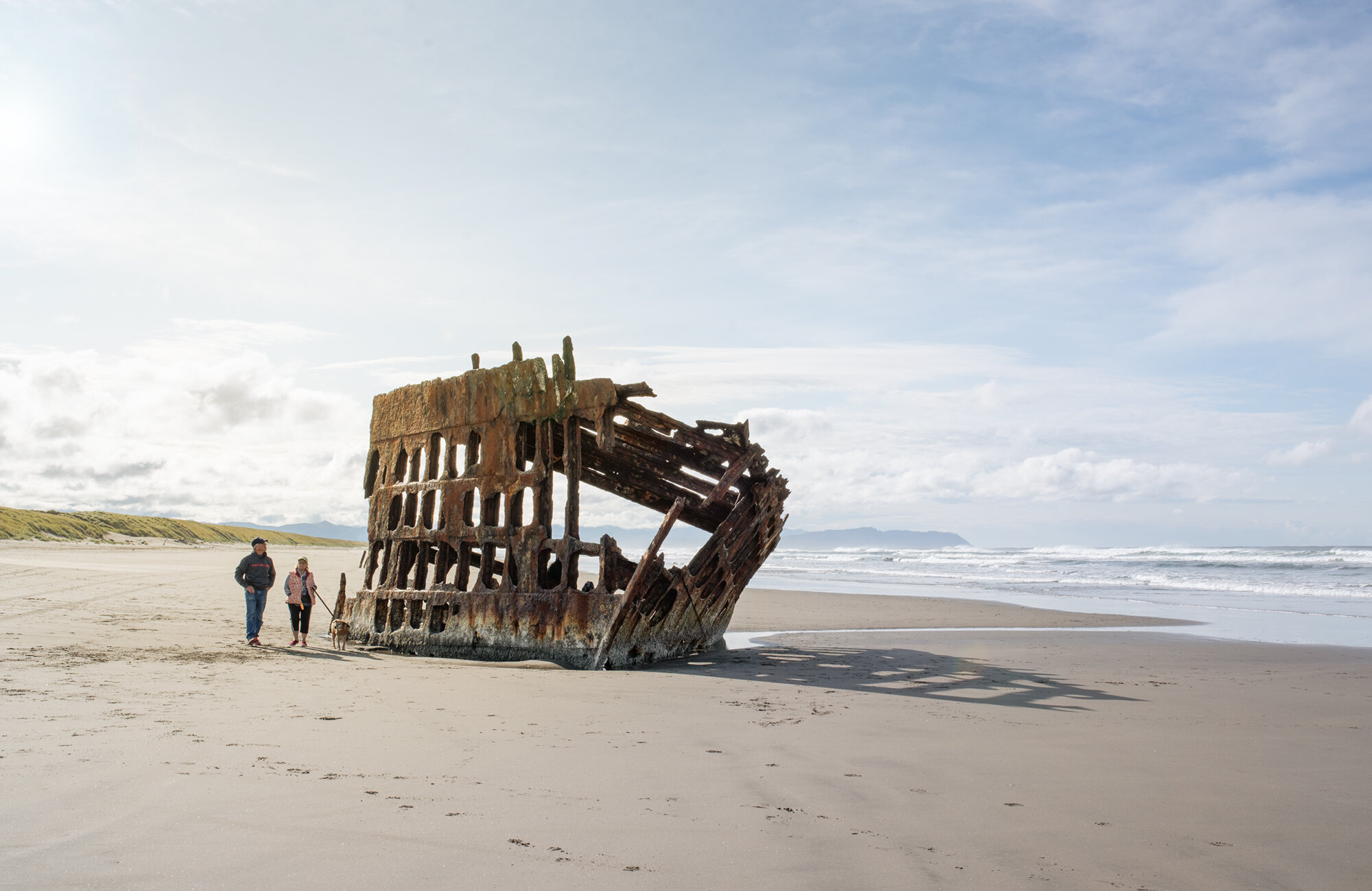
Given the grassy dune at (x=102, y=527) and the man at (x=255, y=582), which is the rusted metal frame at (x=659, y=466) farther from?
the grassy dune at (x=102, y=527)

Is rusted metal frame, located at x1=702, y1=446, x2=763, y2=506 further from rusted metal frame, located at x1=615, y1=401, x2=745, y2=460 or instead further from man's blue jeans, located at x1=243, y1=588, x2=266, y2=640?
man's blue jeans, located at x1=243, y1=588, x2=266, y2=640

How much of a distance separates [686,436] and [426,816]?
19.1 ft

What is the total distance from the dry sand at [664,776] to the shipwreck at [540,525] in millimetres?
592

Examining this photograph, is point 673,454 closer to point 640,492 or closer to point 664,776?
point 640,492

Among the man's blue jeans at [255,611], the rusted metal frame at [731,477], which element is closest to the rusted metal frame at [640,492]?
the rusted metal frame at [731,477]

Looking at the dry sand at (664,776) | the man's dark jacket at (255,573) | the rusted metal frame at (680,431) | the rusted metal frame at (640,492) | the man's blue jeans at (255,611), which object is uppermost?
the rusted metal frame at (680,431)

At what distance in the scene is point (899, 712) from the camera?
6.64 meters

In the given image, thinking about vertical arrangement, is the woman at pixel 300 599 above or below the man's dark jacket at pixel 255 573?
below

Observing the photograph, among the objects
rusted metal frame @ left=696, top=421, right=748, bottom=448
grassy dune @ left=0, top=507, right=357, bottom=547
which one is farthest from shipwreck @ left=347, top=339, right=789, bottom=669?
grassy dune @ left=0, top=507, right=357, bottom=547

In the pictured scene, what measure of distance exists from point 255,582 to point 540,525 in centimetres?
361

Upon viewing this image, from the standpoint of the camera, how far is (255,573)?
33.7 ft

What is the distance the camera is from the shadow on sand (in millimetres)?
7590

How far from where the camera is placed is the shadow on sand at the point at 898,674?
299 inches

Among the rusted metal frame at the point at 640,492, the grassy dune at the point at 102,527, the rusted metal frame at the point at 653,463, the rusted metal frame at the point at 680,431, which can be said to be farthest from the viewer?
the grassy dune at the point at 102,527
